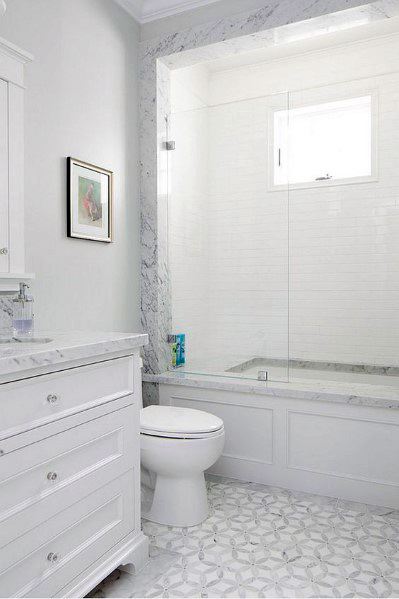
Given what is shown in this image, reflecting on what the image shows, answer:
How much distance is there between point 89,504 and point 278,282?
1.72m

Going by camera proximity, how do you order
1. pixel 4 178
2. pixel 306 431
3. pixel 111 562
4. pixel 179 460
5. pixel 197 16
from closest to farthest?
pixel 111 562
pixel 4 178
pixel 179 460
pixel 306 431
pixel 197 16

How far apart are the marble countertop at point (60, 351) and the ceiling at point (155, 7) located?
207 cm

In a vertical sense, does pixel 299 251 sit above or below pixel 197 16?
below

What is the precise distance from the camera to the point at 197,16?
2727 millimetres

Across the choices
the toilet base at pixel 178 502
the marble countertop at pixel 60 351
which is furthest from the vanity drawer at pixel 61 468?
the toilet base at pixel 178 502

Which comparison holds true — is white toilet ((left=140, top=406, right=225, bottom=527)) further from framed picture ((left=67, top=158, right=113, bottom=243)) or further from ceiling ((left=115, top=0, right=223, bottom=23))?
ceiling ((left=115, top=0, right=223, bottom=23))

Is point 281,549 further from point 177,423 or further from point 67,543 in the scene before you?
point 67,543

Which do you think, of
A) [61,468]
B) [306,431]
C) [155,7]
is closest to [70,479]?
[61,468]

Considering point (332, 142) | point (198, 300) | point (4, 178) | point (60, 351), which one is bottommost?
point (60, 351)

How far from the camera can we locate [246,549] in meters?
1.92

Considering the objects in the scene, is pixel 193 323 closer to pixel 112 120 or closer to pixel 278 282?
pixel 278 282

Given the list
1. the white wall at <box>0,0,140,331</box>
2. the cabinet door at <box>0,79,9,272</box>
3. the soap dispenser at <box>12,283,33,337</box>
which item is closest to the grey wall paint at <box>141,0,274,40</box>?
the white wall at <box>0,0,140,331</box>

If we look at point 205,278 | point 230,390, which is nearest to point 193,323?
point 205,278

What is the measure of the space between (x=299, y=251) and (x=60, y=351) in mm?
1910
